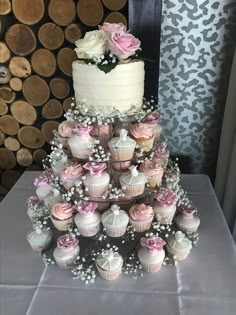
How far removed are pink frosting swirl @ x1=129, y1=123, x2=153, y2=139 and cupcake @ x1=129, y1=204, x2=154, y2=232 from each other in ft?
0.70

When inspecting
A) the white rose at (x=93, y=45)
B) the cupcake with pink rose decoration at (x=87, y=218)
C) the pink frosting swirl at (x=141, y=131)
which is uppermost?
the white rose at (x=93, y=45)

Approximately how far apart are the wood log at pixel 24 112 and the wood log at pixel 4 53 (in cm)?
21

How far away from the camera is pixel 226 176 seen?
154cm

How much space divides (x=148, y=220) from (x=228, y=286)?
0.96ft

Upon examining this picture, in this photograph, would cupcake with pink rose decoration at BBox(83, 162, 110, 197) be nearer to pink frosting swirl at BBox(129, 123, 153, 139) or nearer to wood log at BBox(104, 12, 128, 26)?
pink frosting swirl at BBox(129, 123, 153, 139)

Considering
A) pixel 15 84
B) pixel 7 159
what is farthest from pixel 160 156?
pixel 7 159

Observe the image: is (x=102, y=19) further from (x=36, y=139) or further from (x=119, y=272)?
(x=119, y=272)

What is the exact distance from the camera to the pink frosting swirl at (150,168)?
3.39 ft

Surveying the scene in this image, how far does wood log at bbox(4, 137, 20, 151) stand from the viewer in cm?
183

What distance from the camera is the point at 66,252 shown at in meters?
1.06

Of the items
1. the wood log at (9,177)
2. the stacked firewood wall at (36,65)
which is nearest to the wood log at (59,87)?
the stacked firewood wall at (36,65)

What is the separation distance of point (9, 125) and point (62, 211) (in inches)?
35.4

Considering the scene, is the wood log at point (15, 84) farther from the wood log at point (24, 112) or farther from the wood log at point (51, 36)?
the wood log at point (51, 36)

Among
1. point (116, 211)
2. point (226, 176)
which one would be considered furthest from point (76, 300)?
point (226, 176)
